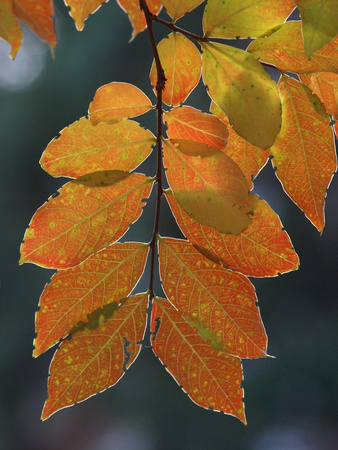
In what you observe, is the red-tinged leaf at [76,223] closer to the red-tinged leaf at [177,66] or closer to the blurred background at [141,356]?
the red-tinged leaf at [177,66]

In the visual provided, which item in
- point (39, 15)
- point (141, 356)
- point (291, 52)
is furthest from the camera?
point (141, 356)

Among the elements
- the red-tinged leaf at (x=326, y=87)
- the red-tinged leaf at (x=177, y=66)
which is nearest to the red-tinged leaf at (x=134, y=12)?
the red-tinged leaf at (x=177, y=66)

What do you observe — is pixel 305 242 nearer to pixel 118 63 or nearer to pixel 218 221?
pixel 118 63

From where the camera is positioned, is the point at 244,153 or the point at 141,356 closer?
the point at 244,153

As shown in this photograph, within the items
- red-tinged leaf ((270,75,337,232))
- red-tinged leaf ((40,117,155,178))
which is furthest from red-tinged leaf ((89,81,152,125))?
red-tinged leaf ((270,75,337,232))

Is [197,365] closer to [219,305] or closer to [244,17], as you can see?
[219,305]

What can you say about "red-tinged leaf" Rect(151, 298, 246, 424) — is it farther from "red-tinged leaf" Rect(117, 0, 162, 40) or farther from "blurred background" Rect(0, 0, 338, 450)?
"blurred background" Rect(0, 0, 338, 450)

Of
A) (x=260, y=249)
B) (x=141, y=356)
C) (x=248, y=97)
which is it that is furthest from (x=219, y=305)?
(x=141, y=356)

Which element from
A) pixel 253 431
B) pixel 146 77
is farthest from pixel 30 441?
pixel 146 77
